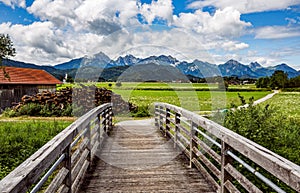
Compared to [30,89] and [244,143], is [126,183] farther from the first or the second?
[30,89]

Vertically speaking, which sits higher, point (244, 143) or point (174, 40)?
point (174, 40)

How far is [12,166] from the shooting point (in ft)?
22.3

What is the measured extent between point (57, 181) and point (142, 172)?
2.33 meters

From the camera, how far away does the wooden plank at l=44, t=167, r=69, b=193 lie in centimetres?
295

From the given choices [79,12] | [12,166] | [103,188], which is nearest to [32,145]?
[12,166]

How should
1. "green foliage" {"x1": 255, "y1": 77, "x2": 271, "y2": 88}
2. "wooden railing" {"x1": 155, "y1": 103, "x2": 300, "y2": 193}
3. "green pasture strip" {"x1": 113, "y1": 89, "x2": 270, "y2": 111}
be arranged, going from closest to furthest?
"wooden railing" {"x1": 155, "y1": 103, "x2": 300, "y2": 193} → "green pasture strip" {"x1": 113, "y1": 89, "x2": 270, "y2": 111} → "green foliage" {"x1": 255, "y1": 77, "x2": 271, "y2": 88}

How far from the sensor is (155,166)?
568 centimetres

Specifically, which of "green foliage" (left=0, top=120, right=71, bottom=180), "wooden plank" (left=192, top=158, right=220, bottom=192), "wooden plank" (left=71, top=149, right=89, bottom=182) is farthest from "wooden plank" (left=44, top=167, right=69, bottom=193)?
"green foliage" (left=0, top=120, right=71, bottom=180)

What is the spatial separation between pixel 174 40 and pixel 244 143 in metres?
10.5

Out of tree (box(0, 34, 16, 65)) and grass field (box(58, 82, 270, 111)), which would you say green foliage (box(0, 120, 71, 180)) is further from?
grass field (box(58, 82, 270, 111))

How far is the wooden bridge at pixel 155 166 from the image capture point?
239cm

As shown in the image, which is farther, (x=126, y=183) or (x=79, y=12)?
(x=79, y=12)

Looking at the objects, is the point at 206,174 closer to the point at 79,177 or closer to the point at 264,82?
the point at 79,177

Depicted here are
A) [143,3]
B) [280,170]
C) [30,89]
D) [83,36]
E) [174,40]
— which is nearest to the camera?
[280,170]
